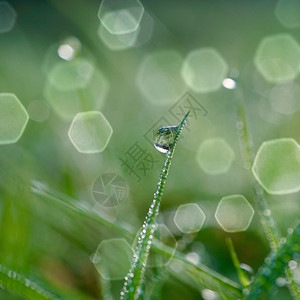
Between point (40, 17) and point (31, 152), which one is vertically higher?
point (40, 17)

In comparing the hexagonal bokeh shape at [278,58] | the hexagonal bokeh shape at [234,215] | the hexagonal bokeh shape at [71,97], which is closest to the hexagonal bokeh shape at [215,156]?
the hexagonal bokeh shape at [234,215]

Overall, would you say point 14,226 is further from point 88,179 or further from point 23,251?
point 88,179

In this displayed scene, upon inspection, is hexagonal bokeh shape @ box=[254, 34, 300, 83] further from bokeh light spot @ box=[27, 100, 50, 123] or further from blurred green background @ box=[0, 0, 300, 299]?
bokeh light spot @ box=[27, 100, 50, 123]

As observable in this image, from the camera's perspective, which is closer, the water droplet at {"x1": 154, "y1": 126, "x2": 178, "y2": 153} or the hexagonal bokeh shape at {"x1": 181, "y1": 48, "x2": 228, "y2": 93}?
the water droplet at {"x1": 154, "y1": 126, "x2": 178, "y2": 153}

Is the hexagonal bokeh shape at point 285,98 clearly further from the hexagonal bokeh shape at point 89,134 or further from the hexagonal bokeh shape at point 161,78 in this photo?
the hexagonal bokeh shape at point 89,134

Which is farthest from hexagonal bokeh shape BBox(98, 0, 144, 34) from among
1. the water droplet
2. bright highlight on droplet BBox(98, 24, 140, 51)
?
the water droplet

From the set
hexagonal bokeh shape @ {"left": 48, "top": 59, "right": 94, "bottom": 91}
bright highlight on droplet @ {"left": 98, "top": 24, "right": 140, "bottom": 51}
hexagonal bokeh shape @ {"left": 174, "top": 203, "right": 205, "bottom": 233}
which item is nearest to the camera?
hexagonal bokeh shape @ {"left": 174, "top": 203, "right": 205, "bottom": 233}

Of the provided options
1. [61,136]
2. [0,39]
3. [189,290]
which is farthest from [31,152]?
[0,39]
